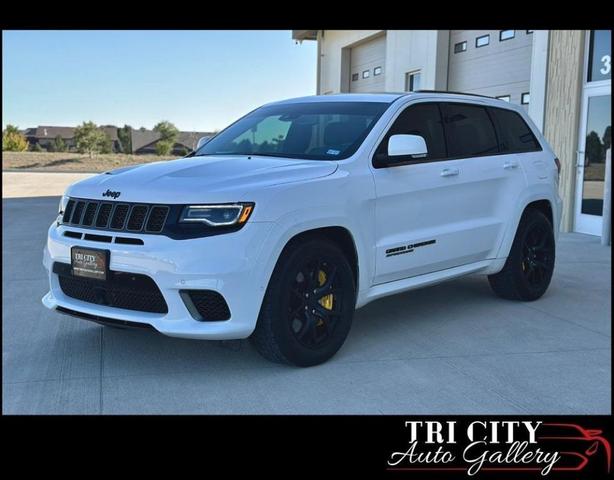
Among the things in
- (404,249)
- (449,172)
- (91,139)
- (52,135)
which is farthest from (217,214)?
(52,135)

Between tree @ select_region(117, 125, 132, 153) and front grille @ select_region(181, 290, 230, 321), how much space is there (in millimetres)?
69539

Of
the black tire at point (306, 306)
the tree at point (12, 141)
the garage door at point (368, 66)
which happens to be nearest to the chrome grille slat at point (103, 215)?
the black tire at point (306, 306)

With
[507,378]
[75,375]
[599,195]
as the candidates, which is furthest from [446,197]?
[599,195]

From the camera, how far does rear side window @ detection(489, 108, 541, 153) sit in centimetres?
612

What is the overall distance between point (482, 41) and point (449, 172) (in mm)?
10521

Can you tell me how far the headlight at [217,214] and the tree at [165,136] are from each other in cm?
6003

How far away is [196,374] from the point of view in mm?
4266

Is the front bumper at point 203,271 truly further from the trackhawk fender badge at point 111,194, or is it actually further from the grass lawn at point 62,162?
the grass lawn at point 62,162

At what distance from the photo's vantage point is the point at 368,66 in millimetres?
21250

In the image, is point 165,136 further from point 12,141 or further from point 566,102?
point 566,102
